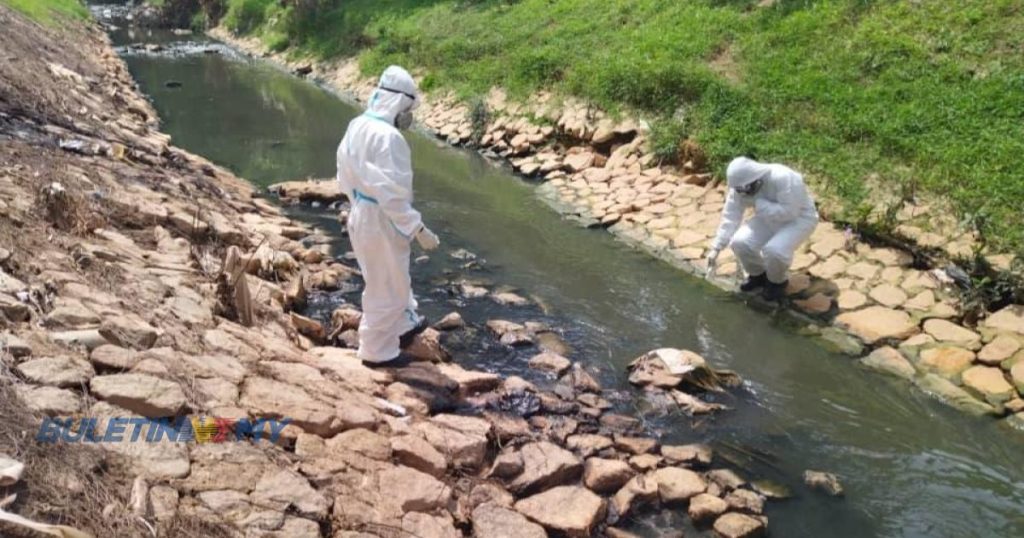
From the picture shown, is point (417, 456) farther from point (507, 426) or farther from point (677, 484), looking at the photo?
point (677, 484)

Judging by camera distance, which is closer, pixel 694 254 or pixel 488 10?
pixel 694 254

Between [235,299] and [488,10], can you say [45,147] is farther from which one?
[488,10]

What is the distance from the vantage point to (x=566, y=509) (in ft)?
13.4

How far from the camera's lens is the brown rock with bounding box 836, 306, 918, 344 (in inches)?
263

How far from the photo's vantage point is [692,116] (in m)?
10.7

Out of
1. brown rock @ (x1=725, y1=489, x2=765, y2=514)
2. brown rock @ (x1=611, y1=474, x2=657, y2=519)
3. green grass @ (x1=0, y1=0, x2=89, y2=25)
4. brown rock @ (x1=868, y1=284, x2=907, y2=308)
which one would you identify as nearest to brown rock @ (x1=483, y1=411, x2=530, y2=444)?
brown rock @ (x1=611, y1=474, x2=657, y2=519)

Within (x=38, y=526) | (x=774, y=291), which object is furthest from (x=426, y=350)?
(x=774, y=291)

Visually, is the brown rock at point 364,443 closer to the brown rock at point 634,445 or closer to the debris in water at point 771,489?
the brown rock at point 634,445

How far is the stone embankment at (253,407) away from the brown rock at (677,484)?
14 mm

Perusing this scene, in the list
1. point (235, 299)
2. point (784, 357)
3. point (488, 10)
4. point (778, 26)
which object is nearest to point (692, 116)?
point (778, 26)

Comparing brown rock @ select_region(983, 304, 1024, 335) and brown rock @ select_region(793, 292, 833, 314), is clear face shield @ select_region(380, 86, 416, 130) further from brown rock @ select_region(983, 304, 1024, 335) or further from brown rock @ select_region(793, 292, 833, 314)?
brown rock @ select_region(983, 304, 1024, 335)

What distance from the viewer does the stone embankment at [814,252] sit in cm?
616

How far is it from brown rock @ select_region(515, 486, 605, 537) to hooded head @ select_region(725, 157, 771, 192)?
406 centimetres

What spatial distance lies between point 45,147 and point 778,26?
1036cm
